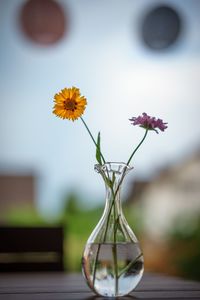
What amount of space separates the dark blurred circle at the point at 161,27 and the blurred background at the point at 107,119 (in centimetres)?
107

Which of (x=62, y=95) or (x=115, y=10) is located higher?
(x=115, y=10)

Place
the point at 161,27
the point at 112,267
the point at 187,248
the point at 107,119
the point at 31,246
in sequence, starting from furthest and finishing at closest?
Result: the point at 107,119 < the point at 187,248 < the point at 161,27 < the point at 31,246 < the point at 112,267

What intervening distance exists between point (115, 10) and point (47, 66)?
2.46ft

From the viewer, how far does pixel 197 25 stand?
529 centimetres

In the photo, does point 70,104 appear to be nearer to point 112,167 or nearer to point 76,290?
point 112,167

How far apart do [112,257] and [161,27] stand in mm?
→ 2855

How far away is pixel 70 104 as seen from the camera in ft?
3.67

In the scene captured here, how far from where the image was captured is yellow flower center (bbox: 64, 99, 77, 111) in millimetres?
1115

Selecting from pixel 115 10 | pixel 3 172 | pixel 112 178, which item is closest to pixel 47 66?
pixel 115 10

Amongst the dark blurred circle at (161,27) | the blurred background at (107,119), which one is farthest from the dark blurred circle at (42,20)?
the blurred background at (107,119)

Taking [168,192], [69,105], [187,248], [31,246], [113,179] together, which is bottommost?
[187,248]

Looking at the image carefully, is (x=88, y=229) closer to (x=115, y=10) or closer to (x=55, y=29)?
(x=115, y=10)

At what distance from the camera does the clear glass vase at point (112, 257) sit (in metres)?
1.08

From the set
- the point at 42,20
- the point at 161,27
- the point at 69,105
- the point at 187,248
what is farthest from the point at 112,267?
the point at 187,248
